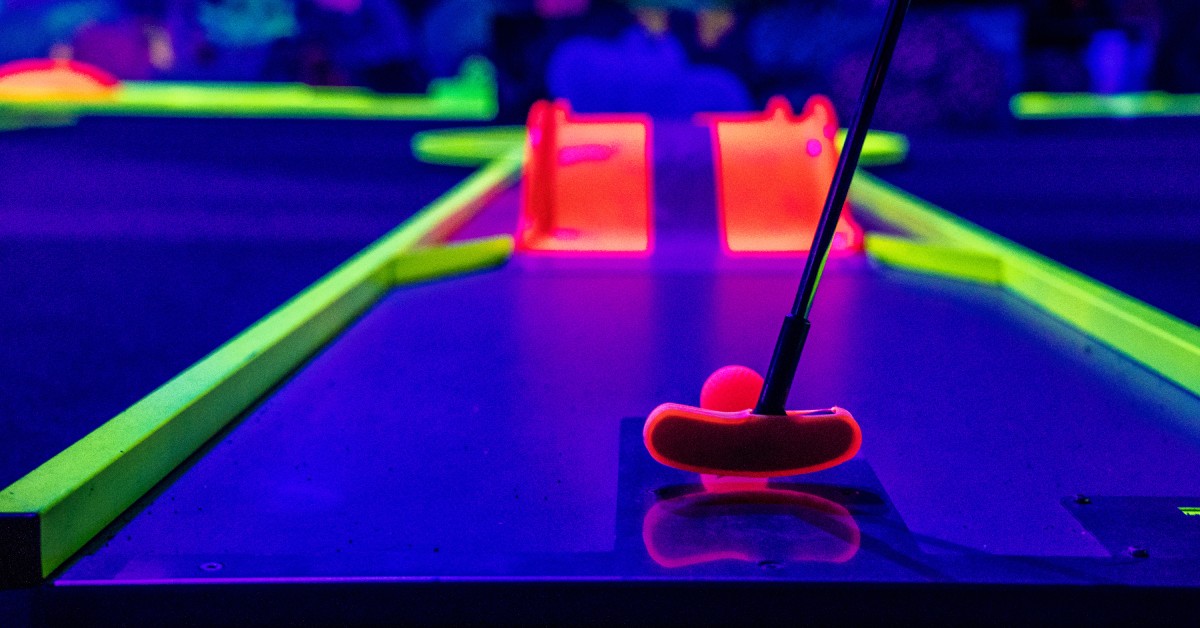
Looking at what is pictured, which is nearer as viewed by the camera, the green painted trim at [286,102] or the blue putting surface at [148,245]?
the blue putting surface at [148,245]

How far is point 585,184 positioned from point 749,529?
2.44 metres

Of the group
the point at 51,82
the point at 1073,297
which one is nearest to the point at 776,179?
the point at 1073,297

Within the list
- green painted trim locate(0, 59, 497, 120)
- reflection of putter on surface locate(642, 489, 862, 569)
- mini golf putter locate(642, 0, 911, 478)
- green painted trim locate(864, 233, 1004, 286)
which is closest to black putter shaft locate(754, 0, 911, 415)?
mini golf putter locate(642, 0, 911, 478)

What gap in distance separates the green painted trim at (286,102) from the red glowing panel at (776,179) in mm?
5109

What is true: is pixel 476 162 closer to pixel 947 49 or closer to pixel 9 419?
pixel 947 49

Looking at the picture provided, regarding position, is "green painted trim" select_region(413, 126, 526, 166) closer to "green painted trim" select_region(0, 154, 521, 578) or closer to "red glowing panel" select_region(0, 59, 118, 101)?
"green painted trim" select_region(0, 154, 521, 578)

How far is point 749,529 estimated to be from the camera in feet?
3.70

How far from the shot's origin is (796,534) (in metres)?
1.12

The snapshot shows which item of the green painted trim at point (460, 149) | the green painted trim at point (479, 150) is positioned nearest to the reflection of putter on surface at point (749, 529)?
the green painted trim at point (479, 150)

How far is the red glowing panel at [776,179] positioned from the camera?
3291 millimetres

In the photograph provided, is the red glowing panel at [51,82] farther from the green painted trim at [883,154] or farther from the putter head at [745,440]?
the putter head at [745,440]

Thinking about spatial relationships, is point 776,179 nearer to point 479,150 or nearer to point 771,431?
point 771,431

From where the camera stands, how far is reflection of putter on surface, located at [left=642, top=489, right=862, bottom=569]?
3.49ft

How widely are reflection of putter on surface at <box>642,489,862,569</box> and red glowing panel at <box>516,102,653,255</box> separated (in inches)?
77.6
